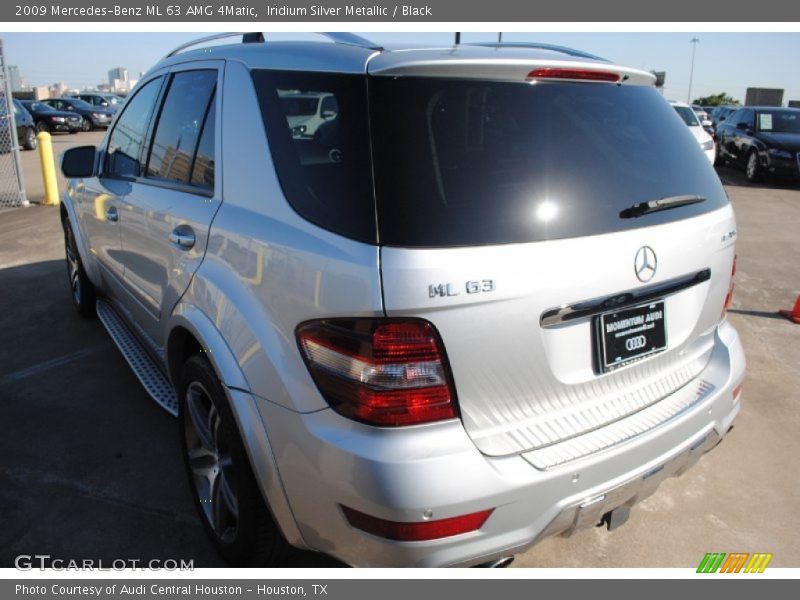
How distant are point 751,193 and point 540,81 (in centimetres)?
1292

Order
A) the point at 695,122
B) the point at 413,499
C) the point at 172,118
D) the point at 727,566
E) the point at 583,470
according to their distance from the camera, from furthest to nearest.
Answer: the point at 695,122, the point at 172,118, the point at 727,566, the point at 583,470, the point at 413,499

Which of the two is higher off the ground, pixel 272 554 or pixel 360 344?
pixel 360 344

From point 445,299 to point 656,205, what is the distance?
2.97 feet

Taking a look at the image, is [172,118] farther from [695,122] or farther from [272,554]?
[695,122]

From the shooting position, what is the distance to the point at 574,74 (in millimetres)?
2057

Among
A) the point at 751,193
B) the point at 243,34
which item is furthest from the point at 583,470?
the point at 751,193

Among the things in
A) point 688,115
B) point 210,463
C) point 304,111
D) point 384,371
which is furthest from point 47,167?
point 688,115

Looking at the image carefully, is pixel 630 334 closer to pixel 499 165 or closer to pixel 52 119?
pixel 499 165

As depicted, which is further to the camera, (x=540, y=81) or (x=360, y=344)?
(x=540, y=81)

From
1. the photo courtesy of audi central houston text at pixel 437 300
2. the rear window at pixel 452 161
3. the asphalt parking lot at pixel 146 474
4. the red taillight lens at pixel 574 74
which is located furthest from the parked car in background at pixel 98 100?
the red taillight lens at pixel 574 74

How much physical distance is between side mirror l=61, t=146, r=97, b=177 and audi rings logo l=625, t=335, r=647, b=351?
11.0 feet

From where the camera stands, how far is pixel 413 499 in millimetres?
1682

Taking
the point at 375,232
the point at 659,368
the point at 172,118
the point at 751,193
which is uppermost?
the point at 172,118

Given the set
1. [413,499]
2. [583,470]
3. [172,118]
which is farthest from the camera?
[172,118]
